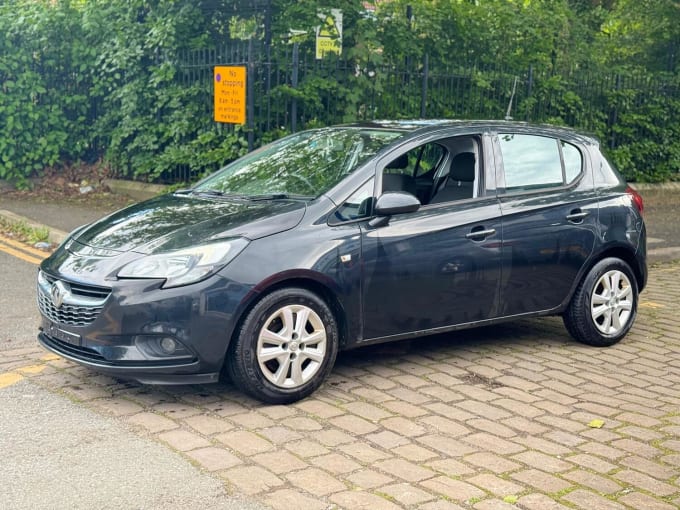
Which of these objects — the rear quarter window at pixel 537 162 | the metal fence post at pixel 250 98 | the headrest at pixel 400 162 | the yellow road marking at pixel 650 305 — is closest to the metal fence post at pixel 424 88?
the metal fence post at pixel 250 98

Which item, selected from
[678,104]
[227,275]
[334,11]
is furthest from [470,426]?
[678,104]

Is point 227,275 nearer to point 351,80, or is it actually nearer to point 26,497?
point 26,497

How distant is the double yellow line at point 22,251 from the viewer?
9.70 meters

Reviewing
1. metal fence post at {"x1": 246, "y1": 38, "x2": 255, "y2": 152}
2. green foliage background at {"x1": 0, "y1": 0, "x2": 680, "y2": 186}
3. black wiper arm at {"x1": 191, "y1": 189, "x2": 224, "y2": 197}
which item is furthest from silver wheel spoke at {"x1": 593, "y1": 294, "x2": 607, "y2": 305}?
metal fence post at {"x1": 246, "y1": 38, "x2": 255, "y2": 152}

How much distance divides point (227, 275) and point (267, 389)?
688mm

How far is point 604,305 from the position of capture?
691 cm

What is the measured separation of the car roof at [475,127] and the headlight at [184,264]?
5.75 feet

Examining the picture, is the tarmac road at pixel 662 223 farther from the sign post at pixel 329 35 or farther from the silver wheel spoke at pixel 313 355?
the silver wheel spoke at pixel 313 355

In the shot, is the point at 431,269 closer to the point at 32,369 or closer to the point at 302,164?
the point at 302,164

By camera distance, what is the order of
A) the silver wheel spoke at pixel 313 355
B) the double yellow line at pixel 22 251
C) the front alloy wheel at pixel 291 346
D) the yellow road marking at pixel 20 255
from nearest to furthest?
the front alloy wheel at pixel 291 346, the silver wheel spoke at pixel 313 355, the yellow road marking at pixel 20 255, the double yellow line at pixel 22 251

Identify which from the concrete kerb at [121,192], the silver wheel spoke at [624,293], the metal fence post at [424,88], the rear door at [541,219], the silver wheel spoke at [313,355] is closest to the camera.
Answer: the silver wheel spoke at [313,355]

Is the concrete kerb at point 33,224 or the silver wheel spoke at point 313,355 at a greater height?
the silver wheel spoke at point 313,355

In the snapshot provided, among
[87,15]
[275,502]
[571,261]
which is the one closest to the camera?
[275,502]

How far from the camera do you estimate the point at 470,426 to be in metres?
5.06
